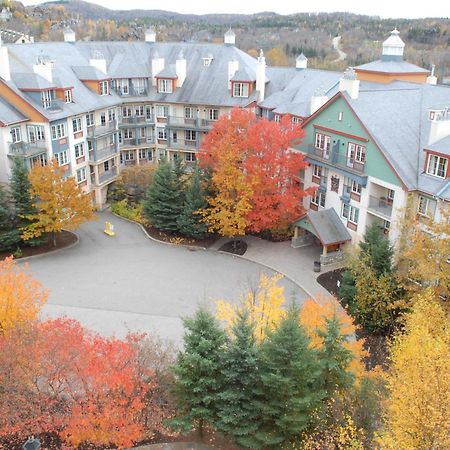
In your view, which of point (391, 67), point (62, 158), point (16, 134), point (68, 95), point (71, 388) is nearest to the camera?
point (71, 388)

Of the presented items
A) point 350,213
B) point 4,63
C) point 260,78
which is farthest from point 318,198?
→ point 4,63

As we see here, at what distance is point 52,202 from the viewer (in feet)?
127

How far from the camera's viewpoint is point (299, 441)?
855 inches

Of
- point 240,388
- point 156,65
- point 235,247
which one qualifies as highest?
point 156,65

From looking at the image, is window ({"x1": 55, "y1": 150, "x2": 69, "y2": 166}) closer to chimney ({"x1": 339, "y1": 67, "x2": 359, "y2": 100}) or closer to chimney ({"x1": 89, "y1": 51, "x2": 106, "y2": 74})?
chimney ({"x1": 89, "y1": 51, "x2": 106, "y2": 74})

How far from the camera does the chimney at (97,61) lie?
177 ft

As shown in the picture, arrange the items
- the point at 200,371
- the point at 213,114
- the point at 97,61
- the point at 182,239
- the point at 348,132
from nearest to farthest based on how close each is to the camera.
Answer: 1. the point at 200,371
2. the point at 348,132
3. the point at 182,239
4. the point at 97,61
5. the point at 213,114

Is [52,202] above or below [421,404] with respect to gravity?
below

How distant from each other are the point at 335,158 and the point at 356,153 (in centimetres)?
198

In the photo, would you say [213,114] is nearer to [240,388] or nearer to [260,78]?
[260,78]

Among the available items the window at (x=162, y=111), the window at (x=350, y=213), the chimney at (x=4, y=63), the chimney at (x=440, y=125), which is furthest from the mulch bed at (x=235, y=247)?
the chimney at (x=4, y=63)

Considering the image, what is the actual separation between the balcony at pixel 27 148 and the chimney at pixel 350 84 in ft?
83.5

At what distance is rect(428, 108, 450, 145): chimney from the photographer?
3375 cm

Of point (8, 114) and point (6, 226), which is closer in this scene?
point (6, 226)
